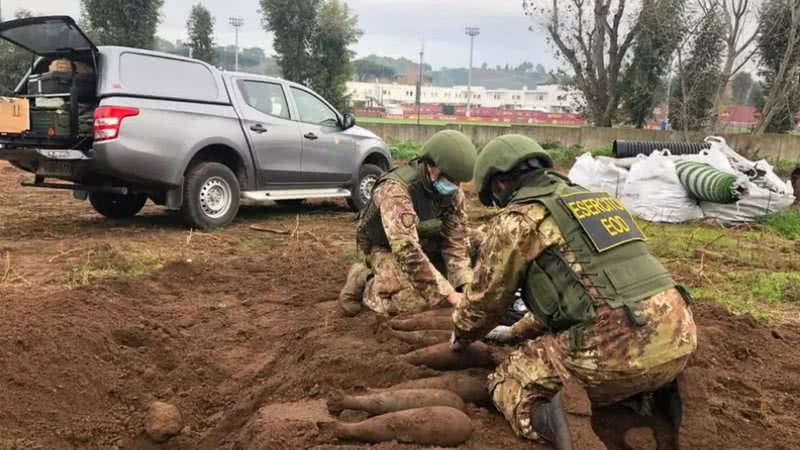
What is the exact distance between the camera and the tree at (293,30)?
29500mm

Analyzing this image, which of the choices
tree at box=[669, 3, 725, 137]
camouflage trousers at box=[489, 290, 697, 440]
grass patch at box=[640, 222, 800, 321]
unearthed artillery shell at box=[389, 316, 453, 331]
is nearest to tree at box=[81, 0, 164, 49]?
tree at box=[669, 3, 725, 137]

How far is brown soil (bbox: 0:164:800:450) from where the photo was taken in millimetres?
3203

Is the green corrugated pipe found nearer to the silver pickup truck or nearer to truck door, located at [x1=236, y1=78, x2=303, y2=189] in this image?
the silver pickup truck

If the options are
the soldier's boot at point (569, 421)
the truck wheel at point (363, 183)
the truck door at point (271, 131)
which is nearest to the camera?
the soldier's boot at point (569, 421)

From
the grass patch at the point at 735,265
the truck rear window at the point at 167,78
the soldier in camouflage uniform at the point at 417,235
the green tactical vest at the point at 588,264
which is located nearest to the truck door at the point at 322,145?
the truck rear window at the point at 167,78

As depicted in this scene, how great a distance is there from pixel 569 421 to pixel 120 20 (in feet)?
97.0

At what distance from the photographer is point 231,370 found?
4.37 meters

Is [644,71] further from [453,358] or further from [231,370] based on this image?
[453,358]

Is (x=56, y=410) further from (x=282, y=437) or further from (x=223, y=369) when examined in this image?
(x=282, y=437)

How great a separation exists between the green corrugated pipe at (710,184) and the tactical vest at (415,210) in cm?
630

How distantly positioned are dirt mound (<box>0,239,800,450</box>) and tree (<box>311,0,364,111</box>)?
25056 millimetres

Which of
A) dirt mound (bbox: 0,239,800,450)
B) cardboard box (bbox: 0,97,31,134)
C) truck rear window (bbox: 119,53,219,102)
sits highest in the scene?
truck rear window (bbox: 119,53,219,102)

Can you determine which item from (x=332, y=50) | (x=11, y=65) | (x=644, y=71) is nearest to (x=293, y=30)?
(x=332, y=50)

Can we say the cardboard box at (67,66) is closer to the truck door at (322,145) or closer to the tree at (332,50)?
the truck door at (322,145)
